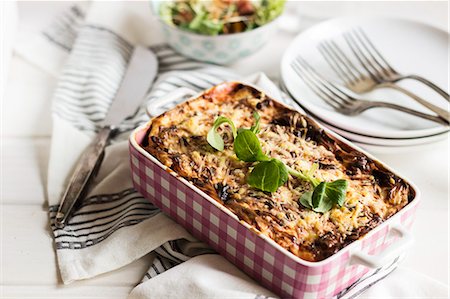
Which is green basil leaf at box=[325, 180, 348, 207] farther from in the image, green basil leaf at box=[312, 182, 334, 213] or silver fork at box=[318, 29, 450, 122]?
silver fork at box=[318, 29, 450, 122]

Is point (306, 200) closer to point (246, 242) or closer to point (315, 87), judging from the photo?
point (246, 242)

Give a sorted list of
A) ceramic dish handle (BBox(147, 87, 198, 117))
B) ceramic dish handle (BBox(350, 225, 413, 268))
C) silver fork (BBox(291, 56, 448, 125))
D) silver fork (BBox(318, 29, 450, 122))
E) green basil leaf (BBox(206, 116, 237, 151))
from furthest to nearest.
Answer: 1. silver fork (BBox(318, 29, 450, 122))
2. silver fork (BBox(291, 56, 448, 125))
3. ceramic dish handle (BBox(147, 87, 198, 117))
4. green basil leaf (BBox(206, 116, 237, 151))
5. ceramic dish handle (BBox(350, 225, 413, 268))

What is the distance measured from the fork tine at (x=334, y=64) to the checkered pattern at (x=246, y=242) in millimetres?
624

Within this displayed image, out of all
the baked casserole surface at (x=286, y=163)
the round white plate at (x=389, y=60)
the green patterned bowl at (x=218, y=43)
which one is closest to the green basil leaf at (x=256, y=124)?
the baked casserole surface at (x=286, y=163)

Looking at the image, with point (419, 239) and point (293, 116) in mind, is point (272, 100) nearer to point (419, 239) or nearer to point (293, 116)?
point (293, 116)

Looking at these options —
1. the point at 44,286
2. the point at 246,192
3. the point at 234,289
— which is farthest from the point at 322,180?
the point at 44,286

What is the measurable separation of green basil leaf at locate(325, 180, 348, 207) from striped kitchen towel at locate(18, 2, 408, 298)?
0.16 m

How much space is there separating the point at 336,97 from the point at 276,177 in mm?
531

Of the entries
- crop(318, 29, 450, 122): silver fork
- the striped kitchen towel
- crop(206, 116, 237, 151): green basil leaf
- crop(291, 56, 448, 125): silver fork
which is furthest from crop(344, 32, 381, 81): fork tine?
crop(206, 116, 237, 151): green basil leaf

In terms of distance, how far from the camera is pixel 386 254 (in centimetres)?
115

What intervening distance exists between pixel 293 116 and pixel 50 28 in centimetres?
91

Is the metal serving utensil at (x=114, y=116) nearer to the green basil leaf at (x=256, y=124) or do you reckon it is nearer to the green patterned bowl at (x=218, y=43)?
the green patterned bowl at (x=218, y=43)

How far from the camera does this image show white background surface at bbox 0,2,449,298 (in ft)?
4.32

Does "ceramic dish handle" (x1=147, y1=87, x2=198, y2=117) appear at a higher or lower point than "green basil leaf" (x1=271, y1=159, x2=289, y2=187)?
lower
